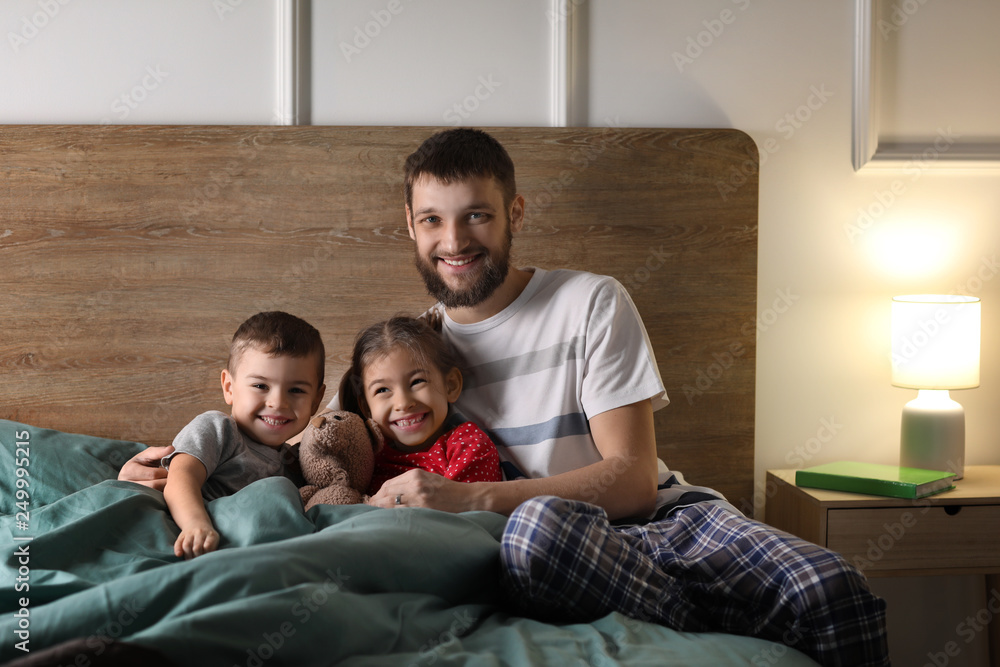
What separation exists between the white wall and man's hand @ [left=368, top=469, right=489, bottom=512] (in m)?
1.10

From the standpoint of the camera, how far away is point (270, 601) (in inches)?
30.5

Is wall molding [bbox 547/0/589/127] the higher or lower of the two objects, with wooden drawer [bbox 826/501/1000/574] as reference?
higher

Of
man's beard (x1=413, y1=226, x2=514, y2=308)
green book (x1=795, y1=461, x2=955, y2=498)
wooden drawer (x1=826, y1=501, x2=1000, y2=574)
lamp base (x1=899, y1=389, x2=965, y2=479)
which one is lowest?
wooden drawer (x1=826, y1=501, x2=1000, y2=574)

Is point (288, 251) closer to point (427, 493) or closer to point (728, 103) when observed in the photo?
point (427, 493)

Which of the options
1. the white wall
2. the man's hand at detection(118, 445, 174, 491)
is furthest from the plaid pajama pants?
the white wall

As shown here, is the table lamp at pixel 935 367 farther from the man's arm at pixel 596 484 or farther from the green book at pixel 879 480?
the man's arm at pixel 596 484

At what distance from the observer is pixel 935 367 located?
1852mm

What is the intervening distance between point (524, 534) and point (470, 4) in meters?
1.52

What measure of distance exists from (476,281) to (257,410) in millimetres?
491

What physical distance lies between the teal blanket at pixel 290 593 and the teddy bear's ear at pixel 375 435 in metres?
0.29

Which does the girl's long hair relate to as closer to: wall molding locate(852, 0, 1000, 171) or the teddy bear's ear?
the teddy bear's ear

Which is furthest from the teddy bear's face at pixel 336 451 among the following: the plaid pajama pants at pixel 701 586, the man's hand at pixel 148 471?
the plaid pajama pants at pixel 701 586

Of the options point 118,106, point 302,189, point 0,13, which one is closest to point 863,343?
point 302,189

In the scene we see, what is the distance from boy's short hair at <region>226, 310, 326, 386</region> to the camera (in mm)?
1380
